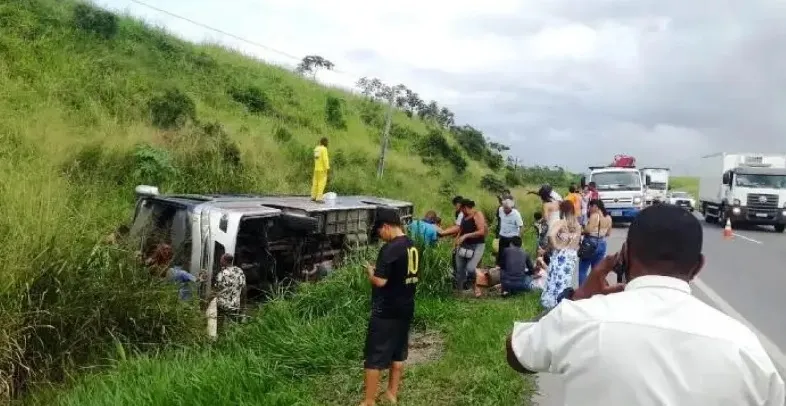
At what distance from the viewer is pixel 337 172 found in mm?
23312

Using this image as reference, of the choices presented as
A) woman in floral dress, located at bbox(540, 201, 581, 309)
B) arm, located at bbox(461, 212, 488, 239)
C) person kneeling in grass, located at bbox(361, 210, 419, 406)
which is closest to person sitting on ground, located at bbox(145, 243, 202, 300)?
person kneeling in grass, located at bbox(361, 210, 419, 406)

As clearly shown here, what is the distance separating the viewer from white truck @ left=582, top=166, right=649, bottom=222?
26.6 metres

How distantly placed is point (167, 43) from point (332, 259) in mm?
20457

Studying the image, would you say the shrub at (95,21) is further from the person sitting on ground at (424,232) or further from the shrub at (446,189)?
the person sitting on ground at (424,232)

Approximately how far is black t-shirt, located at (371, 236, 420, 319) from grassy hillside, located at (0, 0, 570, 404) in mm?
986

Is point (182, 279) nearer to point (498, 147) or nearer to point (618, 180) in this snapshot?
point (618, 180)

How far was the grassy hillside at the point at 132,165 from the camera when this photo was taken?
6617 millimetres

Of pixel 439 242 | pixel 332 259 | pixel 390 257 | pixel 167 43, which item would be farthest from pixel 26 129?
pixel 167 43

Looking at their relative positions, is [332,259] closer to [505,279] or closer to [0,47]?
[505,279]

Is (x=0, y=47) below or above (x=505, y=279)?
above

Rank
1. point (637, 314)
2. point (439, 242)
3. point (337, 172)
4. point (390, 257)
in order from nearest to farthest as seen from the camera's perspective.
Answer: point (637, 314)
point (390, 257)
point (439, 242)
point (337, 172)

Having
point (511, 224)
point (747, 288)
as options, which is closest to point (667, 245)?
point (511, 224)

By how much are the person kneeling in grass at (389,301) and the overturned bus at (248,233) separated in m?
2.51

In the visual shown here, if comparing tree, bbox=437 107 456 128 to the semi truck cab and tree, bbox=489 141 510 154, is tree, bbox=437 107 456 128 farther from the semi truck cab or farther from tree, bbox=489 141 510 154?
the semi truck cab
